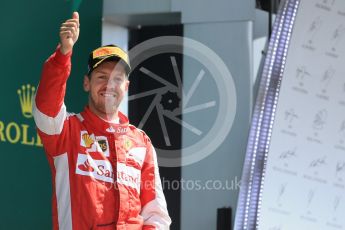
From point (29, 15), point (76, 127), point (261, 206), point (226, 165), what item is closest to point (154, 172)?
point (76, 127)

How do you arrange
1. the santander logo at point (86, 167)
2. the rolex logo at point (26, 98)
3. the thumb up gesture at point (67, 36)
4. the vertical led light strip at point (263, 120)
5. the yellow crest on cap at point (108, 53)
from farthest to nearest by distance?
the rolex logo at point (26, 98), the vertical led light strip at point (263, 120), the yellow crest on cap at point (108, 53), the santander logo at point (86, 167), the thumb up gesture at point (67, 36)

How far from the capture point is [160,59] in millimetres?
5727

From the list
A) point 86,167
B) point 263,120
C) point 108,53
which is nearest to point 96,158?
point 86,167

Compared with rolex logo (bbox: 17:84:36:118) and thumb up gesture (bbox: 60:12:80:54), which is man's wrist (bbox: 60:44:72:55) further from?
rolex logo (bbox: 17:84:36:118)

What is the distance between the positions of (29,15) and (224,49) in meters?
1.32

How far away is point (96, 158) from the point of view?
109 inches

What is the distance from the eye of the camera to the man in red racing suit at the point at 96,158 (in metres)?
2.62

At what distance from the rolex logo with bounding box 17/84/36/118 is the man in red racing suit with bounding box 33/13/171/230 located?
1.69 m

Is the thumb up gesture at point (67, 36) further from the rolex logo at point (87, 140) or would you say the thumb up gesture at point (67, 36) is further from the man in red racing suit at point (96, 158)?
the rolex logo at point (87, 140)

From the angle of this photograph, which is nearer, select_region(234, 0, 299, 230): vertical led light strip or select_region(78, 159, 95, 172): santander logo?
select_region(78, 159, 95, 172): santander logo

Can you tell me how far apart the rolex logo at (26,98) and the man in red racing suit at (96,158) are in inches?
66.7

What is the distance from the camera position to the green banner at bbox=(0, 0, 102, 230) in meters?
4.35

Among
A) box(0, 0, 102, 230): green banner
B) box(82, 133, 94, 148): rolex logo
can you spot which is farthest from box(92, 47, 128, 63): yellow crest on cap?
box(0, 0, 102, 230): green banner

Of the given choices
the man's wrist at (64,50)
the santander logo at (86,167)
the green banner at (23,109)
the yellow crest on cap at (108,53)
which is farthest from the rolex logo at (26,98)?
the man's wrist at (64,50)
